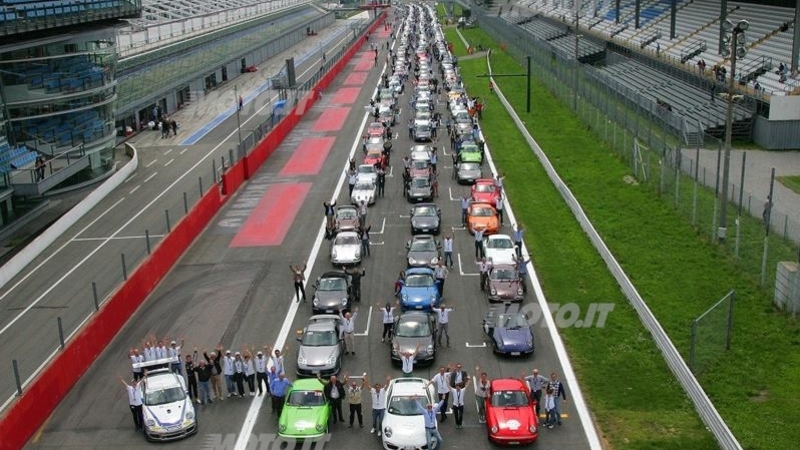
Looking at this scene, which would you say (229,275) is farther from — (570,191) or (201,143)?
(201,143)

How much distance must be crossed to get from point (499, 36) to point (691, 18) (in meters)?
51.0

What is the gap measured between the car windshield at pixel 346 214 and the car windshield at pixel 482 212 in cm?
498

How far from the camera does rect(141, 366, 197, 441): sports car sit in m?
20.1

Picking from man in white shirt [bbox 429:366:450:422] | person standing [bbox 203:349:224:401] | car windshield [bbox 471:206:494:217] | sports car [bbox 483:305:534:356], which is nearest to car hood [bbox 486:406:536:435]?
man in white shirt [bbox 429:366:450:422]

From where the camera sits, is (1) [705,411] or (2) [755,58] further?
(2) [755,58]

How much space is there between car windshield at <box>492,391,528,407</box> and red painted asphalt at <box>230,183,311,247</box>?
673 inches

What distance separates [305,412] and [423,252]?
39.0 ft

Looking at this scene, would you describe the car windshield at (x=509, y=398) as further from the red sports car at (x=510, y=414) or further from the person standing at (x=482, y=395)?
the person standing at (x=482, y=395)

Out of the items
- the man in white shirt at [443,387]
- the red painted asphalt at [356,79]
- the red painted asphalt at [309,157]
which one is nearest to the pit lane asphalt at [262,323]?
the man in white shirt at [443,387]

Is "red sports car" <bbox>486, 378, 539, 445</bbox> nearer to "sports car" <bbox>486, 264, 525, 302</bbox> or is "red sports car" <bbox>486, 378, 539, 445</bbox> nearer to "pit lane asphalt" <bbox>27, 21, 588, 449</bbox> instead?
"pit lane asphalt" <bbox>27, 21, 588, 449</bbox>

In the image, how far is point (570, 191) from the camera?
127ft

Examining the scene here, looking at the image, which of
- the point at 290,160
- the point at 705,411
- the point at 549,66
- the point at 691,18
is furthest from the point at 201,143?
the point at 705,411

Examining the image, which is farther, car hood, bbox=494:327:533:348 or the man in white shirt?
car hood, bbox=494:327:533:348

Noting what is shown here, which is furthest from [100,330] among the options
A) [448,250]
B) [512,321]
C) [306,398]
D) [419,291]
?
[448,250]
